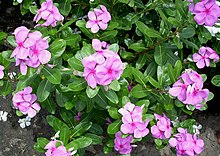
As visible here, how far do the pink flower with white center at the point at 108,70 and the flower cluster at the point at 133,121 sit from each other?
23 centimetres

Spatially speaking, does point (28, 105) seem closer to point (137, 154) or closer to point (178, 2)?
point (178, 2)

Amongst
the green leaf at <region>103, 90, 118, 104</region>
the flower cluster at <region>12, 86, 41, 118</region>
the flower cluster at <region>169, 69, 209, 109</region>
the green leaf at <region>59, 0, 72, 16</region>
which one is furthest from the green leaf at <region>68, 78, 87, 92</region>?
the green leaf at <region>59, 0, 72, 16</region>

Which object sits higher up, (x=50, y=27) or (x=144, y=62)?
(x=50, y=27)

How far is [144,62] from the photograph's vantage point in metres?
2.19

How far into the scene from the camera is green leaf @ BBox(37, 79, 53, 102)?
188cm

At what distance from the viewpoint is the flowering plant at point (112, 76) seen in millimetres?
1643

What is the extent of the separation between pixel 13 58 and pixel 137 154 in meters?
1.35

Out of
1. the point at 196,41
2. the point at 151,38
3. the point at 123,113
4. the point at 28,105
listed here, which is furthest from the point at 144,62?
the point at 28,105

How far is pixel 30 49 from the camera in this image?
1.59 m

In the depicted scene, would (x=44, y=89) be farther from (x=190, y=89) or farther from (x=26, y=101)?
(x=190, y=89)

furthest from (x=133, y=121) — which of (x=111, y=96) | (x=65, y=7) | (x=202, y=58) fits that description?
(x=65, y=7)

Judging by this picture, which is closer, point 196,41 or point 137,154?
point 196,41

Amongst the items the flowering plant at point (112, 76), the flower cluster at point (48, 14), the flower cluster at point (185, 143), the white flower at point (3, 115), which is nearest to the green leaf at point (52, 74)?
the flowering plant at point (112, 76)

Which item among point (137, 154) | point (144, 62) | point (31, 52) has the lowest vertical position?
point (137, 154)
